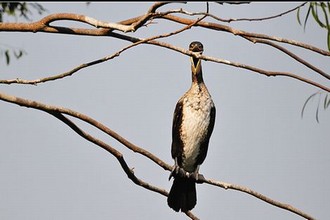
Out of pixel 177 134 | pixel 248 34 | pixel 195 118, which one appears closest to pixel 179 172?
pixel 177 134

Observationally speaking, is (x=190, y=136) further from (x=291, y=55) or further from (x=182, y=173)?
(x=291, y=55)

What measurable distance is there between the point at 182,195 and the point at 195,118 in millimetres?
603

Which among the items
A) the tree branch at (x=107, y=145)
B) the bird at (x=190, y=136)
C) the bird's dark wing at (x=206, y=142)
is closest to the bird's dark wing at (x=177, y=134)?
the bird at (x=190, y=136)

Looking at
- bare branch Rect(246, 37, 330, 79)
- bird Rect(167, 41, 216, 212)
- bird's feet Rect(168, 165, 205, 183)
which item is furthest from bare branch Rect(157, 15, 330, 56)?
bird's feet Rect(168, 165, 205, 183)

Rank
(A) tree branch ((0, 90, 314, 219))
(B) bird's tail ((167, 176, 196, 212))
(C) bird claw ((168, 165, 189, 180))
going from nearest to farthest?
1. (A) tree branch ((0, 90, 314, 219))
2. (B) bird's tail ((167, 176, 196, 212))
3. (C) bird claw ((168, 165, 189, 180))

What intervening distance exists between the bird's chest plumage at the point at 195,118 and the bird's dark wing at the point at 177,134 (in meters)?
0.04

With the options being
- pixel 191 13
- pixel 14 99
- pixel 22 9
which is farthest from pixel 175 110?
pixel 14 99

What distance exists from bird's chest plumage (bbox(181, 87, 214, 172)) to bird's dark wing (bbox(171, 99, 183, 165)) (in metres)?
0.04

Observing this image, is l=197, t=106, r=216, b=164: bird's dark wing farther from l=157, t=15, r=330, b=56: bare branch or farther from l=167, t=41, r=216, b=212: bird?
l=157, t=15, r=330, b=56: bare branch

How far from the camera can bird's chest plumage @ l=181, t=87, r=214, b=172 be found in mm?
5172

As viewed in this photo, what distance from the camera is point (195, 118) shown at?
518 centimetres

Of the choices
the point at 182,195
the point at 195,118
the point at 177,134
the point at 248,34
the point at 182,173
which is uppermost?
the point at 248,34

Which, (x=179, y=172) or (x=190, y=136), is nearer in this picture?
(x=190, y=136)

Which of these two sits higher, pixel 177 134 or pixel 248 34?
pixel 248 34
